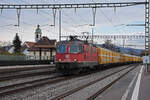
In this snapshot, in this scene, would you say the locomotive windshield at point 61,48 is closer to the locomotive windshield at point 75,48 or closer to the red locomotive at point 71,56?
the red locomotive at point 71,56

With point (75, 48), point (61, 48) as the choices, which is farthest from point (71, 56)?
point (61, 48)

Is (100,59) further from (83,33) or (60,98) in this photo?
(60,98)

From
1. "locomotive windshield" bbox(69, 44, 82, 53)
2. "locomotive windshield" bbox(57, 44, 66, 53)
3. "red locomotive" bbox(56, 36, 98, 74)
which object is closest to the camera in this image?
"red locomotive" bbox(56, 36, 98, 74)

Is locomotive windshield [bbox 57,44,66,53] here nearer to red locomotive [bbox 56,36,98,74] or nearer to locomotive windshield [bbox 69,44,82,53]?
red locomotive [bbox 56,36,98,74]

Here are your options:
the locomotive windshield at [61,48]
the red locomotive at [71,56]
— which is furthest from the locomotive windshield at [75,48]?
the locomotive windshield at [61,48]

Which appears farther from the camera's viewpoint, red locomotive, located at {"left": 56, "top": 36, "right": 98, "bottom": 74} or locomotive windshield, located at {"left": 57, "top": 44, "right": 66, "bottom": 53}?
locomotive windshield, located at {"left": 57, "top": 44, "right": 66, "bottom": 53}

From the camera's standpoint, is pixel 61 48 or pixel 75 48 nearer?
pixel 75 48

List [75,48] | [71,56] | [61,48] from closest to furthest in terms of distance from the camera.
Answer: [71,56] < [75,48] < [61,48]

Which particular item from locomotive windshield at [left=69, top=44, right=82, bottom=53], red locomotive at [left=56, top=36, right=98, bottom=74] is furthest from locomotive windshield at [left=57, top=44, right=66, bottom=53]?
locomotive windshield at [left=69, top=44, right=82, bottom=53]

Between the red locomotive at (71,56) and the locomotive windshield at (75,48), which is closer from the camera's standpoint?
the red locomotive at (71,56)

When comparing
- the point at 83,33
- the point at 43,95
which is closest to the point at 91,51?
the point at 43,95

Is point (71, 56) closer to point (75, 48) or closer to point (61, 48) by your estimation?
point (75, 48)

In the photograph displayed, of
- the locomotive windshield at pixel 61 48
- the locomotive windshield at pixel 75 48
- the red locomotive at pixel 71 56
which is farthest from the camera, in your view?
the locomotive windshield at pixel 61 48

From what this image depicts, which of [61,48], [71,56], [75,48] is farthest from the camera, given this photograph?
[61,48]
